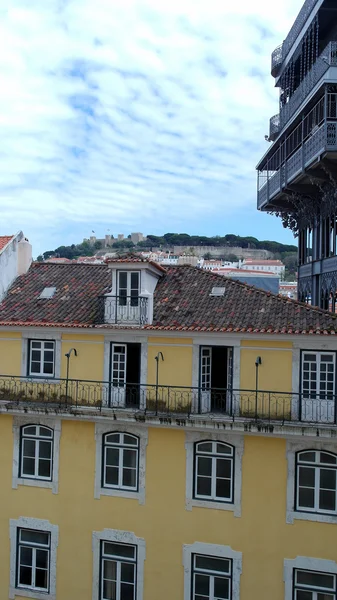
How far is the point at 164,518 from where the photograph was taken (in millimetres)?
17734

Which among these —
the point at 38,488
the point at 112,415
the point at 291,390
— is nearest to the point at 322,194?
the point at 291,390

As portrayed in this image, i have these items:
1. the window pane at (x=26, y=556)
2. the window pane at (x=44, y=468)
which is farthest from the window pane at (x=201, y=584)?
the window pane at (x=44, y=468)

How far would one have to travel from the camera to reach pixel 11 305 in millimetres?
20562

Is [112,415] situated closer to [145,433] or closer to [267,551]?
[145,433]

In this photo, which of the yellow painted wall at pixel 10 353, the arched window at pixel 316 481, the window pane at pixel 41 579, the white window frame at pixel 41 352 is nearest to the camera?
the arched window at pixel 316 481

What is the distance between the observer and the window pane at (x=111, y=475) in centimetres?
1838

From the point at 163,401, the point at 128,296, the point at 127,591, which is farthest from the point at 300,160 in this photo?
the point at 127,591

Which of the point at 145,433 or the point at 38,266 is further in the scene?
the point at 38,266

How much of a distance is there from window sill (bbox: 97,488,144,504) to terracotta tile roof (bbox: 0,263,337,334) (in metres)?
5.17

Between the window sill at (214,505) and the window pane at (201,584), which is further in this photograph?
the window pane at (201,584)

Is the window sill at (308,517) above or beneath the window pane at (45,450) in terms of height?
beneath

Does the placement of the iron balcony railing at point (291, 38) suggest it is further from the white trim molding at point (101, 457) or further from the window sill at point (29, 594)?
the window sill at point (29, 594)

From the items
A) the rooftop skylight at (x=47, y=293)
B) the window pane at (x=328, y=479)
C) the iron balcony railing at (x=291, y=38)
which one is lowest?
the window pane at (x=328, y=479)

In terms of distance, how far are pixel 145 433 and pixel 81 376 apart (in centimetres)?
288
